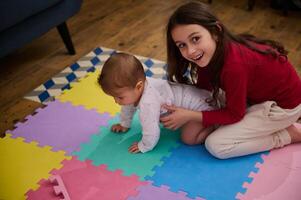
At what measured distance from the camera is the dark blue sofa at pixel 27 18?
1.70 meters

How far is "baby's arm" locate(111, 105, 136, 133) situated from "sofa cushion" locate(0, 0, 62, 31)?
66 cm

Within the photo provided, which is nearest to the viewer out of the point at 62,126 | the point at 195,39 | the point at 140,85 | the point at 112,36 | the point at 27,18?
the point at 195,39

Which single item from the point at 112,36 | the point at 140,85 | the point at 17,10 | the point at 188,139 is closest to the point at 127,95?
the point at 140,85

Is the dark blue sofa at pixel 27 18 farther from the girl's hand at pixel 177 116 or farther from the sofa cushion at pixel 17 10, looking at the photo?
the girl's hand at pixel 177 116

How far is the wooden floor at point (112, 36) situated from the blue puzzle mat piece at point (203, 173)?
2.25 feet

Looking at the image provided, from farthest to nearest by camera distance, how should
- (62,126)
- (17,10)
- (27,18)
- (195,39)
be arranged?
(27,18) → (17,10) → (62,126) → (195,39)

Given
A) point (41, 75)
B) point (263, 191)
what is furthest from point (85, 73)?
point (263, 191)

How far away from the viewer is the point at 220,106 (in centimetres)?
143

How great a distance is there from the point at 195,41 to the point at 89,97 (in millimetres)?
673

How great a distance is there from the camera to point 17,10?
1.72m

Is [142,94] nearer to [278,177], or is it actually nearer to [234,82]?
[234,82]

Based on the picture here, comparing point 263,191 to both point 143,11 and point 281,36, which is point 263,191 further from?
point 143,11

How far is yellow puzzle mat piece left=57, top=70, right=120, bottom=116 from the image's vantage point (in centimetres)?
166

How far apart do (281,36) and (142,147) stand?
4.36 ft
